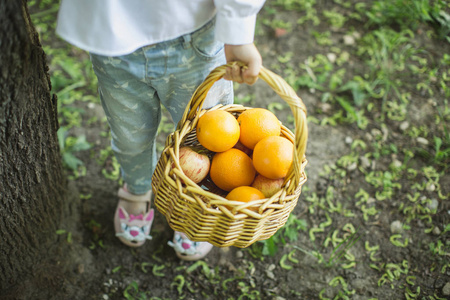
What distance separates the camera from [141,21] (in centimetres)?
104

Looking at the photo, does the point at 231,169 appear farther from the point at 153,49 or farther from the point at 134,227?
the point at 134,227

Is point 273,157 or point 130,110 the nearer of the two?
point 273,157

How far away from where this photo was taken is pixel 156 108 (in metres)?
1.39

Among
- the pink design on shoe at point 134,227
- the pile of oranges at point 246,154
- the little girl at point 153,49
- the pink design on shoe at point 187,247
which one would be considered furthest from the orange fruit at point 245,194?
the pink design on shoe at point 134,227

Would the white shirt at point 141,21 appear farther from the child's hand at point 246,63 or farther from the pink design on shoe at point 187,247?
the pink design on shoe at point 187,247

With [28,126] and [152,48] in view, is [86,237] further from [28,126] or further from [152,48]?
[152,48]

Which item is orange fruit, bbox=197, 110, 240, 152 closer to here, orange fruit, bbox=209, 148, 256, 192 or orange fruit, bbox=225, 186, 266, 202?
orange fruit, bbox=209, 148, 256, 192

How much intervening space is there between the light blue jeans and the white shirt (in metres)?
0.05

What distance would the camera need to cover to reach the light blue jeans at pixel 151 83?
3.70ft

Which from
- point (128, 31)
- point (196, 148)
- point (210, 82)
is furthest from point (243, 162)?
point (128, 31)

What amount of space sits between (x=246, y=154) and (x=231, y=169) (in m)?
0.12

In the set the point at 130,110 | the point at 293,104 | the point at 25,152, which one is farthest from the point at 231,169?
the point at 25,152

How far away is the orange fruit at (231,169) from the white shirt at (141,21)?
384 millimetres

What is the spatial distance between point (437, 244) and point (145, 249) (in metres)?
1.43
